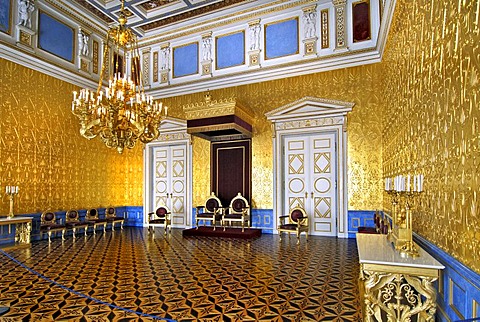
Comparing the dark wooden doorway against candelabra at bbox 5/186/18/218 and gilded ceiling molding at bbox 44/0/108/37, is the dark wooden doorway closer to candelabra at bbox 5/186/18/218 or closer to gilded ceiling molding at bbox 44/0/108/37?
candelabra at bbox 5/186/18/218

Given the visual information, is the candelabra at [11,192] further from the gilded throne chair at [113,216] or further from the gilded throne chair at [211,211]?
the gilded throne chair at [211,211]

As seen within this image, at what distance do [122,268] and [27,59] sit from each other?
20.7 ft

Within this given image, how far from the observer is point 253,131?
9102 mm

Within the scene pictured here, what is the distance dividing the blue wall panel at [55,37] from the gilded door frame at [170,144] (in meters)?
3.42

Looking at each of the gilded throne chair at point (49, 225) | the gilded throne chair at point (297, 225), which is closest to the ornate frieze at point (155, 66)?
the gilded throne chair at point (49, 225)

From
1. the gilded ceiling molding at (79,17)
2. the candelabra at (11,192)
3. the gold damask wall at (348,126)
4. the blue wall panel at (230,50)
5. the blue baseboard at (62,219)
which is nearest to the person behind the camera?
the candelabra at (11,192)

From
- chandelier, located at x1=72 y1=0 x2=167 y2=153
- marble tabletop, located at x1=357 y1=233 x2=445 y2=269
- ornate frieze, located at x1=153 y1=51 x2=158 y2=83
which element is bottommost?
marble tabletop, located at x1=357 y1=233 x2=445 y2=269

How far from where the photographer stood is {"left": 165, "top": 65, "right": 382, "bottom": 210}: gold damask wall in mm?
7789

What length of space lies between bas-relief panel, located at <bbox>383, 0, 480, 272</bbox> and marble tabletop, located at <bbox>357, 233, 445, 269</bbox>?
0.56 feet

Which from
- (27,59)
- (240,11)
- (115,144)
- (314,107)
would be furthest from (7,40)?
(314,107)

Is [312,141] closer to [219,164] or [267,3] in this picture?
[219,164]

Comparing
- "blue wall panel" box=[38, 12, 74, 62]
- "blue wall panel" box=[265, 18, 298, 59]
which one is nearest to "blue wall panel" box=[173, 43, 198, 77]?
"blue wall panel" box=[265, 18, 298, 59]

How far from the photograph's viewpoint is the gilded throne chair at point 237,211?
839 centimetres

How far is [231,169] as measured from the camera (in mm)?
9484
